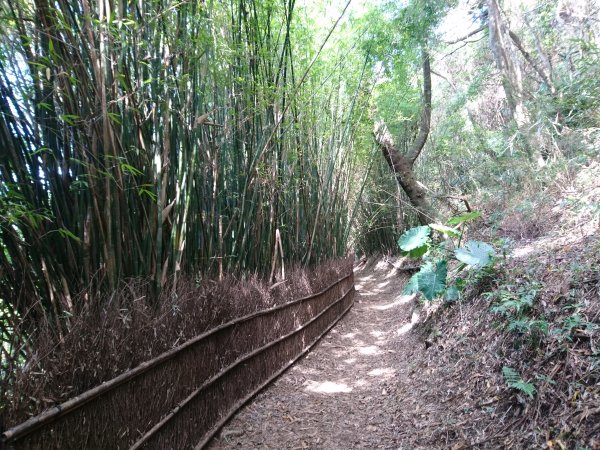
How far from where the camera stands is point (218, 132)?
300 cm

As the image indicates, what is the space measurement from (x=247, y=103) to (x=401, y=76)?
3991 millimetres

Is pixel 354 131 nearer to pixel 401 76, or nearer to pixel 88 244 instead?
pixel 401 76

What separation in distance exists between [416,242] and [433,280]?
1.52ft

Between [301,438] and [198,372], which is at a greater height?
[198,372]

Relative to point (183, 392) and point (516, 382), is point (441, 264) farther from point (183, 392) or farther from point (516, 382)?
point (183, 392)

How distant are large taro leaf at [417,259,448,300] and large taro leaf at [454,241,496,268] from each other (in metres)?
0.33

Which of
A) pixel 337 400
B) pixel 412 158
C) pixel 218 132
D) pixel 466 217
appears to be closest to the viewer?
pixel 218 132

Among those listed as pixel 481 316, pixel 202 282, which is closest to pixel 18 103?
pixel 202 282

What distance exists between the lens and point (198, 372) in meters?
2.33

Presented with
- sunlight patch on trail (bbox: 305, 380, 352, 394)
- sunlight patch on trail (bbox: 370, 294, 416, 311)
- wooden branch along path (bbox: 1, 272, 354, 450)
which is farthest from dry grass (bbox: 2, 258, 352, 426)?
sunlight patch on trail (bbox: 370, 294, 416, 311)

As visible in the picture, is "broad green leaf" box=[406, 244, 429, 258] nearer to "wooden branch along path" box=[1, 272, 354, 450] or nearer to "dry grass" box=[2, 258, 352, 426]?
"wooden branch along path" box=[1, 272, 354, 450]

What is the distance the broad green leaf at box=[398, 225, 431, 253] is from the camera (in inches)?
153

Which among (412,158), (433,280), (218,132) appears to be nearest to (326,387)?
(433,280)

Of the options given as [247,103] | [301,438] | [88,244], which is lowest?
[301,438]
